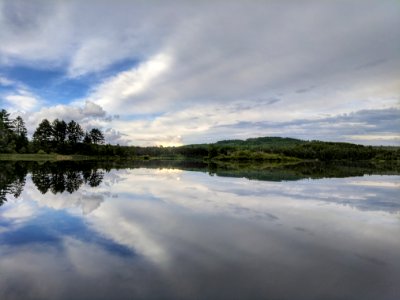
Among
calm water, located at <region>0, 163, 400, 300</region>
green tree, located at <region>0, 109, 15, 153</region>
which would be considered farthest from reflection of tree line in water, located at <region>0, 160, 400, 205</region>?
green tree, located at <region>0, 109, 15, 153</region>

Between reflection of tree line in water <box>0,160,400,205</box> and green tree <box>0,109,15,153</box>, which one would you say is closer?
reflection of tree line in water <box>0,160,400,205</box>

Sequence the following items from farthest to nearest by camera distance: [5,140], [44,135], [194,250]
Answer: [44,135]
[5,140]
[194,250]

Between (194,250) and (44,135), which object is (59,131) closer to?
(44,135)

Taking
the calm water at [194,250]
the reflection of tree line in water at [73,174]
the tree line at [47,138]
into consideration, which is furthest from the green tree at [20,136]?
the calm water at [194,250]

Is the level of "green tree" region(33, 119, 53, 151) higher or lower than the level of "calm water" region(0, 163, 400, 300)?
higher

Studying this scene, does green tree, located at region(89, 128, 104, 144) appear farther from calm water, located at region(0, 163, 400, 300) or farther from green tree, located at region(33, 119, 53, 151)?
calm water, located at region(0, 163, 400, 300)

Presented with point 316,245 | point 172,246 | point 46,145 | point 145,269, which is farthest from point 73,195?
point 46,145

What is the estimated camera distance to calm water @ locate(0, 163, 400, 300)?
7.75 meters

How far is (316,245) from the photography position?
38.4 feet

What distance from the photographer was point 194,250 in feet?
35.3

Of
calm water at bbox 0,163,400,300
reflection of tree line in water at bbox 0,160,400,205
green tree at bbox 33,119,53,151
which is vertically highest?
green tree at bbox 33,119,53,151

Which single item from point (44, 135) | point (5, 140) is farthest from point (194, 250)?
point (44, 135)

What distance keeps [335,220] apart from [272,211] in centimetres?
348

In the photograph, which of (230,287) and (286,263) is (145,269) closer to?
(230,287)
